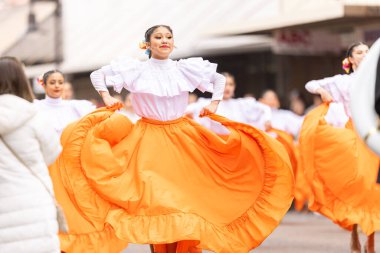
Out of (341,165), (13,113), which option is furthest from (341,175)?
(13,113)

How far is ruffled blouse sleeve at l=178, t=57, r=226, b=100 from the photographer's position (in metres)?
8.11

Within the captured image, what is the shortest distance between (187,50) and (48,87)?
9476 mm

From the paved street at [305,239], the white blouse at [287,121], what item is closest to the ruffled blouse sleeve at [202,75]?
the paved street at [305,239]

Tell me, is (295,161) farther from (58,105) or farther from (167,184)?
(167,184)

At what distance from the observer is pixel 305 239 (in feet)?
35.8

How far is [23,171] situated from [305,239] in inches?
218

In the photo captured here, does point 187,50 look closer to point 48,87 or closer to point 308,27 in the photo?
point 308,27

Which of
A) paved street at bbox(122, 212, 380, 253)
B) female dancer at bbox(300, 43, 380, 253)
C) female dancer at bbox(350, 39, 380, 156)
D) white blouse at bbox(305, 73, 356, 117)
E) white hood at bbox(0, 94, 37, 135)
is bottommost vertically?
paved street at bbox(122, 212, 380, 253)

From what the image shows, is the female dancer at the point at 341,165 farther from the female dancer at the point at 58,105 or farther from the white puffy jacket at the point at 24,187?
the white puffy jacket at the point at 24,187

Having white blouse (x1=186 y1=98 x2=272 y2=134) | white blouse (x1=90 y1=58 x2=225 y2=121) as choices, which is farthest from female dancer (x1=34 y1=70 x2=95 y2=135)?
white blouse (x1=90 y1=58 x2=225 y2=121)

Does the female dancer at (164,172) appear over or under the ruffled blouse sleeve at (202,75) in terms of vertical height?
under

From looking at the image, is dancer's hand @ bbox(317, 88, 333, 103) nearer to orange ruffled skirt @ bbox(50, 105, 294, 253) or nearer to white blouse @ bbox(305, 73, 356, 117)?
white blouse @ bbox(305, 73, 356, 117)

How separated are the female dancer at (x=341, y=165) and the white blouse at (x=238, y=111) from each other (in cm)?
280

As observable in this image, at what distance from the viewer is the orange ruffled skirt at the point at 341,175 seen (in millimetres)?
8484
